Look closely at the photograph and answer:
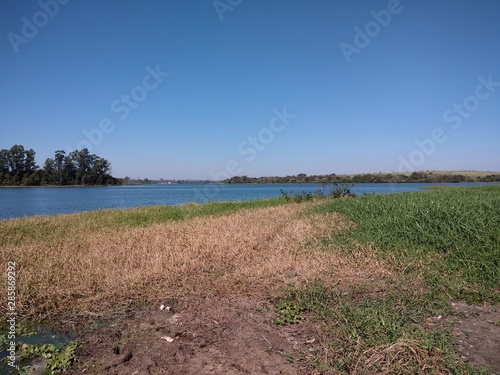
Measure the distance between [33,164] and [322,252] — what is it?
10469 cm

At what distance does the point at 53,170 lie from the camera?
91062 millimetres

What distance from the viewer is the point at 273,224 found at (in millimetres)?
12312

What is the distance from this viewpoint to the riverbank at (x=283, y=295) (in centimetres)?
370

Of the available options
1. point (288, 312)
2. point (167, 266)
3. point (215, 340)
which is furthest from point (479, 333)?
point (167, 266)

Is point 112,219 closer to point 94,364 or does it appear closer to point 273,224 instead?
point 273,224

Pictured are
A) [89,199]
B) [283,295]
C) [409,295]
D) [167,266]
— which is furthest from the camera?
[89,199]

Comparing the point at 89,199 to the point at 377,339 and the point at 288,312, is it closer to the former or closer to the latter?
the point at 288,312

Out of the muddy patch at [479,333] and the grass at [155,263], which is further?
the grass at [155,263]

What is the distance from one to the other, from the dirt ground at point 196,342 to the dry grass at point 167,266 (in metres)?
0.72

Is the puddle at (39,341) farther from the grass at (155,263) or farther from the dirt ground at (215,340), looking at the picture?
the grass at (155,263)

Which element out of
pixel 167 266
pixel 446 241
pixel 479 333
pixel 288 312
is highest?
pixel 446 241

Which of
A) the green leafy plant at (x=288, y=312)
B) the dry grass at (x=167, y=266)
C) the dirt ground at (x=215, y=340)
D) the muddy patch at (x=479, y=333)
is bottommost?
the muddy patch at (x=479, y=333)

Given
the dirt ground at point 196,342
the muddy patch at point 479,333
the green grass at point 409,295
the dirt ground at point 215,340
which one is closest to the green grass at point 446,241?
the green grass at point 409,295

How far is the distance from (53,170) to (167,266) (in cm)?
10097
